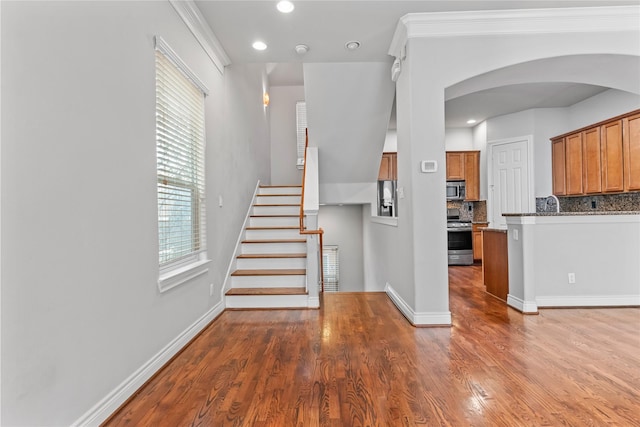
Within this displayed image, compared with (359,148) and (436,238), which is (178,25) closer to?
(436,238)

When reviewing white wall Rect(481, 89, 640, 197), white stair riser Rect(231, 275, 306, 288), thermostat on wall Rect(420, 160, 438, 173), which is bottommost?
white stair riser Rect(231, 275, 306, 288)

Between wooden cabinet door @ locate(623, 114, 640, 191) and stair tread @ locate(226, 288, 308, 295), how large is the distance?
448cm

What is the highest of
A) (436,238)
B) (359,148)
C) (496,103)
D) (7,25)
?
(496,103)

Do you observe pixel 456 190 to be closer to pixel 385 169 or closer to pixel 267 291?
pixel 385 169

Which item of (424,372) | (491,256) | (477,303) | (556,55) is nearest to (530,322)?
(477,303)

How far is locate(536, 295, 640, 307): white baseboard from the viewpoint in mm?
3594

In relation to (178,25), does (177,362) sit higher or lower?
lower

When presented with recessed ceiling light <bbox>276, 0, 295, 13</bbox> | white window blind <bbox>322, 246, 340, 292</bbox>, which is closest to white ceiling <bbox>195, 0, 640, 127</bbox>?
recessed ceiling light <bbox>276, 0, 295, 13</bbox>

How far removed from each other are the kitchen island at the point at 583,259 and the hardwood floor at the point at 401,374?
0.73 ft

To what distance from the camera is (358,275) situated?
809cm

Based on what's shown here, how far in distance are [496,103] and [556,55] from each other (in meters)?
2.79

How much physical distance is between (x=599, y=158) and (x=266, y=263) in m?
4.99

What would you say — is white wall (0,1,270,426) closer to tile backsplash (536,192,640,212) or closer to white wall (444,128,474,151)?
tile backsplash (536,192,640,212)

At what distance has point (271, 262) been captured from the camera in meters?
4.29
